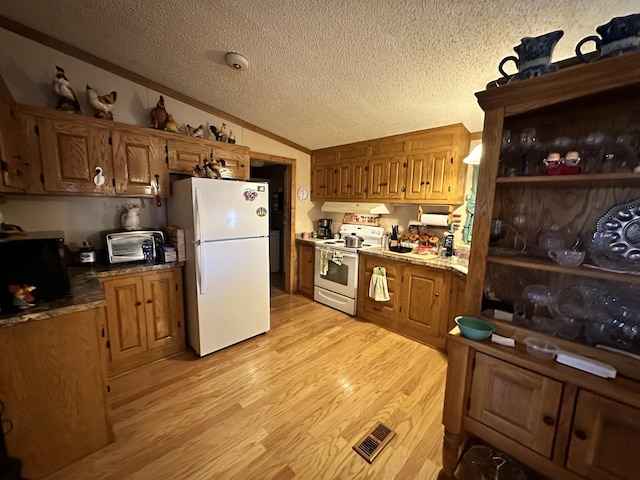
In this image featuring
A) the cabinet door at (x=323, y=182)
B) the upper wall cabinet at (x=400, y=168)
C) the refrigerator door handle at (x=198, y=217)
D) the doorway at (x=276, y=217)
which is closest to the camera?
the refrigerator door handle at (x=198, y=217)

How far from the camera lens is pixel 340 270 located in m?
3.44

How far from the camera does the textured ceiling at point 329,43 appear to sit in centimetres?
139

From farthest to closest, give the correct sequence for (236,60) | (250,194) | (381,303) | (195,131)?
(381,303), (195,131), (250,194), (236,60)

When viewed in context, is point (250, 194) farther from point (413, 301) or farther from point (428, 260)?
point (413, 301)

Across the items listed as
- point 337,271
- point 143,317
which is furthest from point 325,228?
point 143,317

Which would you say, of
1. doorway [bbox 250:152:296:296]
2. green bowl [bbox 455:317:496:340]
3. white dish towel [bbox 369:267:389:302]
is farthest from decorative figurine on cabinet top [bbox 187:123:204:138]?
green bowl [bbox 455:317:496:340]

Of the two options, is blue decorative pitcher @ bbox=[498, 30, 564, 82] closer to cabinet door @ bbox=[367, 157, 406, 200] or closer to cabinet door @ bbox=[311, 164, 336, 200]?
cabinet door @ bbox=[367, 157, 406, 200]

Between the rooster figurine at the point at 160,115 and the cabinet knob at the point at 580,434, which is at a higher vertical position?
the rooster figurine at the point at 160,115

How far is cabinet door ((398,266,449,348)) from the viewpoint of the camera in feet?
8.44

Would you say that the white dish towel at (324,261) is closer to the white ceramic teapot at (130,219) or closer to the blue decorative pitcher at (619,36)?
the white ceramic teapot at (130,219)

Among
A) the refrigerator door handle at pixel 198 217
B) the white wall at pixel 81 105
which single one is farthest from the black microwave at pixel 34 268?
the white wall at pixel 81 105

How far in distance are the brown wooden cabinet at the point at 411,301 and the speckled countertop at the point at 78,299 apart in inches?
96.1

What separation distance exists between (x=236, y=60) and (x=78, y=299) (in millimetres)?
1963

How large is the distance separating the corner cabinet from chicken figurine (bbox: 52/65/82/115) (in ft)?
9.66
